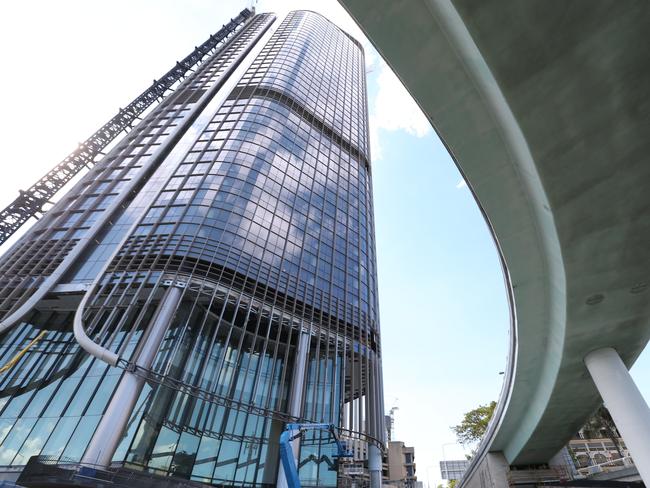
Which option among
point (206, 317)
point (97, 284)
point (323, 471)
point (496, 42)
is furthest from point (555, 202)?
point (97, 284)

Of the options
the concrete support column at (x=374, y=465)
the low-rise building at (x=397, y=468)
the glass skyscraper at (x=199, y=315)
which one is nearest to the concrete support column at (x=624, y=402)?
the glass skyscraper at (x=199, y=315)

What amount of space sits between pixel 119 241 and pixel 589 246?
40.0m

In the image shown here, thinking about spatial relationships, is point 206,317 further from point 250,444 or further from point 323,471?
point 323,471

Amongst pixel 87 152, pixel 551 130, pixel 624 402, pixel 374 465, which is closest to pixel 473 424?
pixel 374 465

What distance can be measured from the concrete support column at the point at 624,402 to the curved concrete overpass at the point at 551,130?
81 cm

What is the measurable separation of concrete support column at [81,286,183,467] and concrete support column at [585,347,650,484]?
82.0ft

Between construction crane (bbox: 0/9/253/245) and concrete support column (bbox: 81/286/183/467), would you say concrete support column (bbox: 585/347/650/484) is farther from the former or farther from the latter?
construction crane (bbox: 0/9/253/245)

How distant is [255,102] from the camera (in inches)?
2072

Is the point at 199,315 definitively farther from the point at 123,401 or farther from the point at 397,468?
the point at 397,468

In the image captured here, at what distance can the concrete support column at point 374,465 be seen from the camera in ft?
103

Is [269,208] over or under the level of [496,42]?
over

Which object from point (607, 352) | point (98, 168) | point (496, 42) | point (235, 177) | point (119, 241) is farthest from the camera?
point (98, 168)

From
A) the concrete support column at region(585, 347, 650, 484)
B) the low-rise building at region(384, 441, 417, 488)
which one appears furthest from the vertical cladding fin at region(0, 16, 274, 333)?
the low-rise building at region(384, 441, 417, 488)

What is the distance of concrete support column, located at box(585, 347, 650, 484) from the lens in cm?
1133
